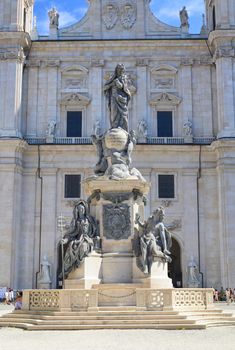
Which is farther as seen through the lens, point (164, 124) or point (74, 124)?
point (74, 124)

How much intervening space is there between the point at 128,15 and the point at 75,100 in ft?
23.6

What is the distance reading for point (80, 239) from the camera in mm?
18078

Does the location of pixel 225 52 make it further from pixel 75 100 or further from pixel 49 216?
pixel 49 216

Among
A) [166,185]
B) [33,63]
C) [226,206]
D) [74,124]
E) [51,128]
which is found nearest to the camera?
[226,206]

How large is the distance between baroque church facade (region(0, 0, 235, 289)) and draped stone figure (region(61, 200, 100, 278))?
60.2 ft

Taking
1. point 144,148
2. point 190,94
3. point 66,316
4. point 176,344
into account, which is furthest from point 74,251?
point 190,94

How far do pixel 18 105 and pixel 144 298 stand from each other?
25.0 metres

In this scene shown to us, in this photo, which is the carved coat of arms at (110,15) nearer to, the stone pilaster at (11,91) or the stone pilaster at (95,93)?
the stone pilaster at (95,93)

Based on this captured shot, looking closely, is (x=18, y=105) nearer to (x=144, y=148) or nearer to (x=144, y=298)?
(x=144, y=148)

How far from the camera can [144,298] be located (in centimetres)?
1625

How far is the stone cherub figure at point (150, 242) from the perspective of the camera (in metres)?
17.8

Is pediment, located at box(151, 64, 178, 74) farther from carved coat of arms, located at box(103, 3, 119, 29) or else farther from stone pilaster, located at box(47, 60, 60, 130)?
stone pilaster, located at box(47, 60, 60, 130)

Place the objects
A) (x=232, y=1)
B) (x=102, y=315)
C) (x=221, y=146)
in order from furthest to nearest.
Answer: (x=232, y=1) → (x=221, y=146) → (x=102, y=315)

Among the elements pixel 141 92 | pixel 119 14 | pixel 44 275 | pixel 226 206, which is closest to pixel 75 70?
pixel 141 92
